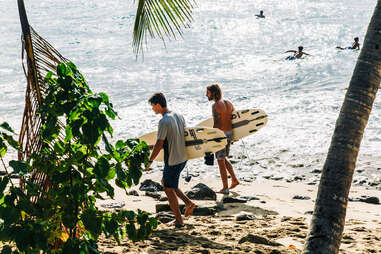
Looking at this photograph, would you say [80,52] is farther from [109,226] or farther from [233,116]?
[109,226]

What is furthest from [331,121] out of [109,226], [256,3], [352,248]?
[256,3]

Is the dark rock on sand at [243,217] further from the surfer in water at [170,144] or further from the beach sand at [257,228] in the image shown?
the surfer in water at [170,144]

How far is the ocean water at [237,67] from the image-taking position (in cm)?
1152

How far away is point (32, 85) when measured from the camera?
3.79 metres

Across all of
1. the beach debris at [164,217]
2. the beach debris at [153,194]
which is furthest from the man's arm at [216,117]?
the beach debris at [164,217]

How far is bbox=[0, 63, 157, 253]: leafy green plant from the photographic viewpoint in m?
2.60

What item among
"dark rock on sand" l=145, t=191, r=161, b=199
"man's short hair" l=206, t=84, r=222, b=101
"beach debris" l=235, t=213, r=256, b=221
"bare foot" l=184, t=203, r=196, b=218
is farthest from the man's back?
"bare foot" l=184, t=203, r=196, b=218

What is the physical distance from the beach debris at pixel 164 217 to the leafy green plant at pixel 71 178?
2.83 meters

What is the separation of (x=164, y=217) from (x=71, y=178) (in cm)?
Answer: 316

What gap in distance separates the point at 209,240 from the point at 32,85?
2311 mm

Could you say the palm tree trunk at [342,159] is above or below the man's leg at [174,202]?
above

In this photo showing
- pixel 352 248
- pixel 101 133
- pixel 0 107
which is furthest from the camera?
pixel 0 107

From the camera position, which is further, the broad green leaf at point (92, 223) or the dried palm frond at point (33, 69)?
the dried palm frond at point (33, 69)

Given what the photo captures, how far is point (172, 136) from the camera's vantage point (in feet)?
17.5
